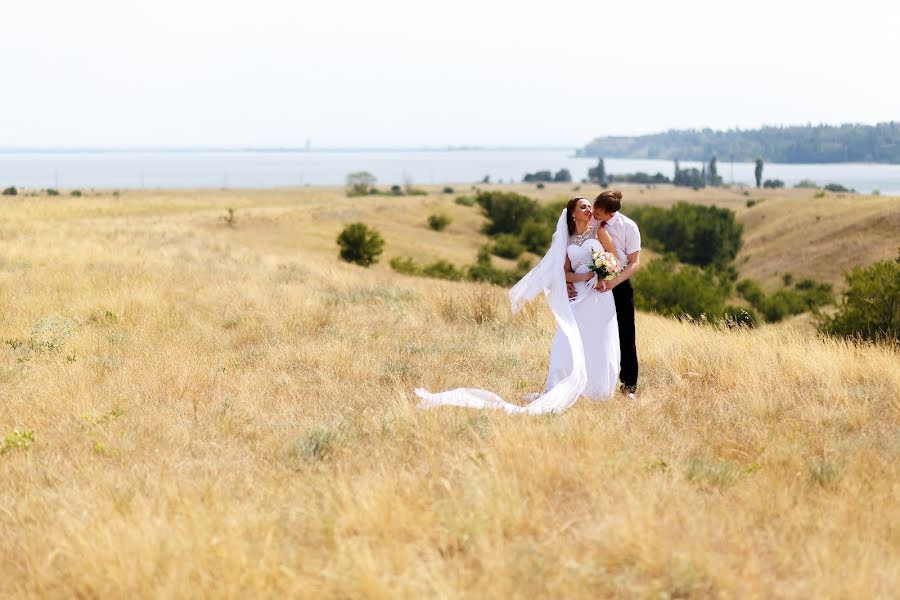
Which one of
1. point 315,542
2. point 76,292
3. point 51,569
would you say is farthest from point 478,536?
point 76,292

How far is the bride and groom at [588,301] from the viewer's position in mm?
8031

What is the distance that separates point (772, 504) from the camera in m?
5.09

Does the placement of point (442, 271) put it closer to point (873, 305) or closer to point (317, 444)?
point (873, 305)

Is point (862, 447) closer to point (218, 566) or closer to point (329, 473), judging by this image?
point (329, 473)

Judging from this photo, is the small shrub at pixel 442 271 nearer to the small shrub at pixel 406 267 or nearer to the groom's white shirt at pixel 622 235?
the small shrub at pixel 406 267

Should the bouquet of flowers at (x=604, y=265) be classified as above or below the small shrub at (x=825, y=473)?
above

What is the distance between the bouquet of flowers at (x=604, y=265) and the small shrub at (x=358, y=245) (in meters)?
35.5

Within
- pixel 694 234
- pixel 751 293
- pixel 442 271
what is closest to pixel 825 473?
pixel 442 271

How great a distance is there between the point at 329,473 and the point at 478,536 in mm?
1528

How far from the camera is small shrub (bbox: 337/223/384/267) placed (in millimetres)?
43875

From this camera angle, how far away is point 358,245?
44.7 meters

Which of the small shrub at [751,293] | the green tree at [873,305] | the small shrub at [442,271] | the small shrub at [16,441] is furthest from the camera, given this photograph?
the small shrub at [751,293]

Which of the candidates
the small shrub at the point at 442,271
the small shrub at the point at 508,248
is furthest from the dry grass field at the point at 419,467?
the small shrub at the point at 508,248

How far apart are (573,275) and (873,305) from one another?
12.8 m
